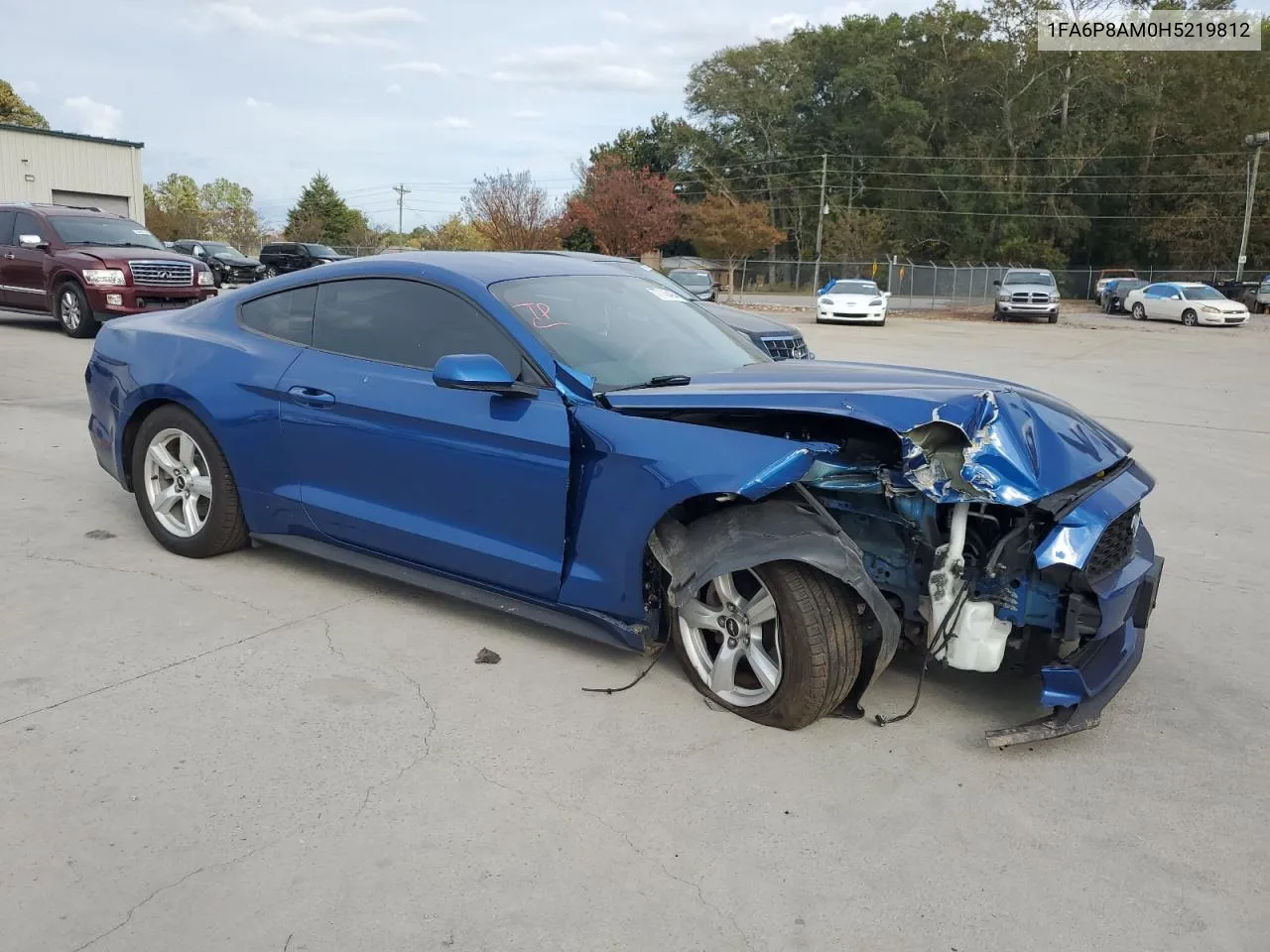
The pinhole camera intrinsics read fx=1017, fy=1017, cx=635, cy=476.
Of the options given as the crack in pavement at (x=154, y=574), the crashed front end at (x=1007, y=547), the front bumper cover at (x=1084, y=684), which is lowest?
the crack in pavement at (x=154, y=574)

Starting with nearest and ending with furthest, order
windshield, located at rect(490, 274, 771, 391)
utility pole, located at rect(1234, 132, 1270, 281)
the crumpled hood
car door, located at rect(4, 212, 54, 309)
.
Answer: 1. the crumpled hood
2. windshield, located at rect(490, 274, 771, 391)
3. car door, located at rect(4, 212, 54, 309)
4. utility pole, located at rect(1234, 132, 1270, 281)

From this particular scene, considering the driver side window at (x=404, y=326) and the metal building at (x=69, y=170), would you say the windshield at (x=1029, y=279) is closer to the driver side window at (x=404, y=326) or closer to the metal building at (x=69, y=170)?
the metal building at (x=69, y=170)

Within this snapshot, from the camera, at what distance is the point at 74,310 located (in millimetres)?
14570

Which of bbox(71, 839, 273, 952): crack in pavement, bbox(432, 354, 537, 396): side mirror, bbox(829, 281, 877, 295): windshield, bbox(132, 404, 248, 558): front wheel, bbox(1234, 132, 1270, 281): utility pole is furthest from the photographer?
bbox(1234, 132, 1270, 281): utility pole

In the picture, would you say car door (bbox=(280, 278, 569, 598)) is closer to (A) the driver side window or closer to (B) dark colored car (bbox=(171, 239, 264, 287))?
(A) the driver side window

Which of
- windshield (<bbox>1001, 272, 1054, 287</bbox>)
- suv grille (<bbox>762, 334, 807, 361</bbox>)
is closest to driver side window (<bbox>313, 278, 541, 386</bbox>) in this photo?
suv grille (<bbox>762, 334, 807, 361</bbox>)

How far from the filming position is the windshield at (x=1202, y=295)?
112ft

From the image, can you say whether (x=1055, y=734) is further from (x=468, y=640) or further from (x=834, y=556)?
(x=468, y=640)

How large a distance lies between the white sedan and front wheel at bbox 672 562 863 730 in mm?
26272

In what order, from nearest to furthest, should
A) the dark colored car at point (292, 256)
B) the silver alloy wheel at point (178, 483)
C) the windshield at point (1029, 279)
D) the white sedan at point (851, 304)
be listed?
the silver alloy wheel at point (178, 483) → the white sedan at point (851, 304) → the dark colored car at point (292, 256) → the windshield at point (1029, 279)

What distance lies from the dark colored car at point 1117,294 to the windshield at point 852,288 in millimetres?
17174

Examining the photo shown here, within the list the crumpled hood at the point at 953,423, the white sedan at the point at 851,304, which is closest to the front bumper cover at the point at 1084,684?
the crumpled hood at the point at 953,423

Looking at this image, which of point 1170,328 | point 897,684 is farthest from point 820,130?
point 897,684

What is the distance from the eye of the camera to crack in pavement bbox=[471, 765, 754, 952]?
2.58 metres
